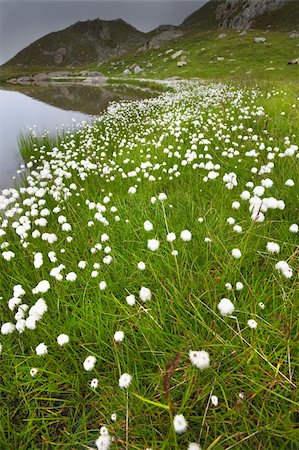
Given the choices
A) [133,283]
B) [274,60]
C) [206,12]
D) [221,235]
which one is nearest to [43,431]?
[133,283]

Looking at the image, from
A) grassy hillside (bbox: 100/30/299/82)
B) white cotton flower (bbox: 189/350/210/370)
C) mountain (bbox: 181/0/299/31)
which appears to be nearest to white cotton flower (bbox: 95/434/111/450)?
white cotton flower (bbox: 189/350/210/370)

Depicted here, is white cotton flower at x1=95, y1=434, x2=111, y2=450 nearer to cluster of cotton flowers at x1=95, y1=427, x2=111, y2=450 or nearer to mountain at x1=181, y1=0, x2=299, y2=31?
cluster of cotton flowers at x1=95, y1=427, x2=111, y2=450

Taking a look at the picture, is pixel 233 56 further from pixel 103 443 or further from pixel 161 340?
pixel 103 443

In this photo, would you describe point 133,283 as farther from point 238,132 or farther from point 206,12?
point 206,12

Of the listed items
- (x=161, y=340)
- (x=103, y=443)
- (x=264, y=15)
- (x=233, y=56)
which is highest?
(x=264, y=15)

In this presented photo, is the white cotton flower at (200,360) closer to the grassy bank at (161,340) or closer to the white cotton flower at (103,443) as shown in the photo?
the grassy bank at (161,340)

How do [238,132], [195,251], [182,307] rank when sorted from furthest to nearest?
[238,132], [195,251], [182,307]

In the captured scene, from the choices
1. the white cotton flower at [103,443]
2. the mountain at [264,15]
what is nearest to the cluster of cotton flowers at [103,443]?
the white cotton flower at [103,443]

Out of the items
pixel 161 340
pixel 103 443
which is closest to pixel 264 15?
pixel 161 340

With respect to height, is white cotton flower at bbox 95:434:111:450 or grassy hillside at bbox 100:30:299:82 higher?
grassy hillside at bbox 100:30:299:82

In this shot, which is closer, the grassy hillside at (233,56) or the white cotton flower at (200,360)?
the white cotton flower at (200,360)

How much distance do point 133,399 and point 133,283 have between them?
4.06ft

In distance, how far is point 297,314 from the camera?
252 centimetres

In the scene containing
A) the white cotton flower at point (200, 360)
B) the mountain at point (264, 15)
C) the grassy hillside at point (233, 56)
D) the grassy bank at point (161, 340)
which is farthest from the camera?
the mountain at point (264, 15)
